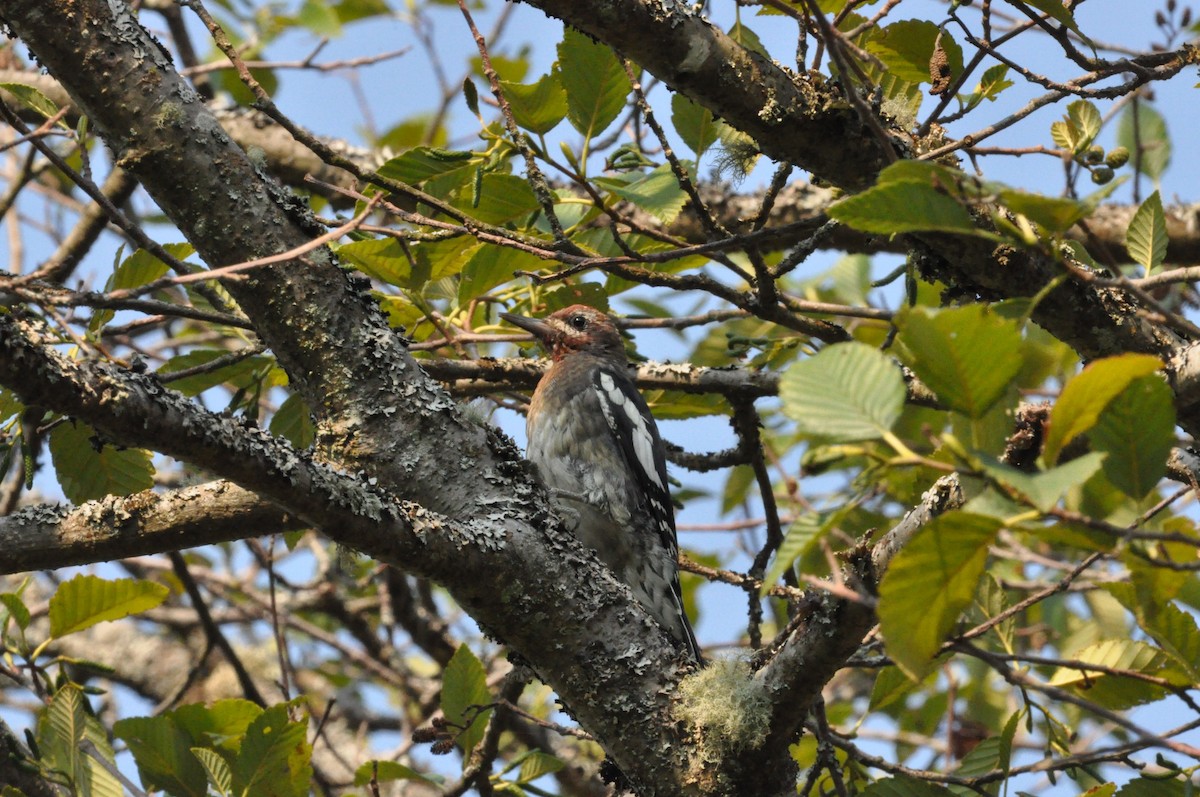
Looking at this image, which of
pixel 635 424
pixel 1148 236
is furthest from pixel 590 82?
pixel 635 424

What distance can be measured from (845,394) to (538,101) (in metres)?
2.05

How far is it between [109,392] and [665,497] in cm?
312

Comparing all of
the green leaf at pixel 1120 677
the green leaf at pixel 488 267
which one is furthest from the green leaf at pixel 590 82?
the green leaf at pixel 1120 677

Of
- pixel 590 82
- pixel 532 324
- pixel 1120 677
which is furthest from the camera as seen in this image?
pixel 532 324

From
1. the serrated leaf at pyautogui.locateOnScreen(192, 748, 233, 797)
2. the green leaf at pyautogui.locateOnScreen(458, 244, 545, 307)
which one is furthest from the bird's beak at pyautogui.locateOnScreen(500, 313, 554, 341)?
the serrated leaf at pyautogui.locateOnScreen(192, 748, 233, 797)

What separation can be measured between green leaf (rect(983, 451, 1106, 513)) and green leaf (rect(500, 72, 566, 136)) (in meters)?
2.19

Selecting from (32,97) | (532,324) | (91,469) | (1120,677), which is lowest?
(1120,677)

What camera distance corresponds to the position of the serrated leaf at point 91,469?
11.2 ft

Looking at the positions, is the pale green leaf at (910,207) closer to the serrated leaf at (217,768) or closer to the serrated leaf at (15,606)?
the serrated leaf at (217,768)

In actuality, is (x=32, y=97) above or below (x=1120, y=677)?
above

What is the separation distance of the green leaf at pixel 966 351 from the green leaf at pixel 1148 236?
56.1 inches

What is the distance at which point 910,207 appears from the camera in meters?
1.83

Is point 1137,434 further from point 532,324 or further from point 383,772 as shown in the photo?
point 532,324

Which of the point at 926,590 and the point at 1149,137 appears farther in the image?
the point at 1149,137
